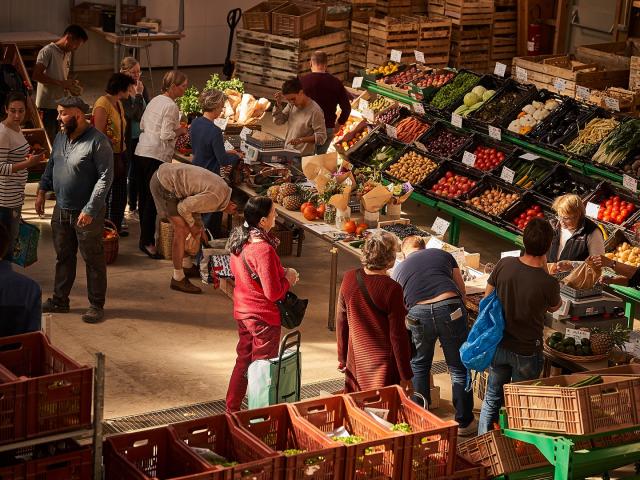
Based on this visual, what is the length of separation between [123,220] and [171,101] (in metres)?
1.59

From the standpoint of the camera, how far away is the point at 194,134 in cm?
950

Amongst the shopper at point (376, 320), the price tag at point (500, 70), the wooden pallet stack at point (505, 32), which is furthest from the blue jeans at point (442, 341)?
the wooden pallet stack at point (505, 32)

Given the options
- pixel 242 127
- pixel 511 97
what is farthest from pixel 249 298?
pixel 511 97

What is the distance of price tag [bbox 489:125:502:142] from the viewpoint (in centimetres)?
1073

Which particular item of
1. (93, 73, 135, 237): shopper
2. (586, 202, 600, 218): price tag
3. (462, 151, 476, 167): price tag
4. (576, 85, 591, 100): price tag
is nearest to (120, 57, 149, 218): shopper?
(93, 73, 135, 237): shopper

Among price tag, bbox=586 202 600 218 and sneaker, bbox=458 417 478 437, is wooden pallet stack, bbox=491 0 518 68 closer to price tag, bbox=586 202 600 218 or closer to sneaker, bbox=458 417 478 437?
price tag, bbox=586 202 600 218

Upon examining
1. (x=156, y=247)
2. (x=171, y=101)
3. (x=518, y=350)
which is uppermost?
(x=171, y=101)

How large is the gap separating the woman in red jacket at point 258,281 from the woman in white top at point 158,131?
3057 millimetres

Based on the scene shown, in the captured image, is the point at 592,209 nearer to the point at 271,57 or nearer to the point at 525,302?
the point at 525,302

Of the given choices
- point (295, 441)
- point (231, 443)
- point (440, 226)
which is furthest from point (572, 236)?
point (231, 443)

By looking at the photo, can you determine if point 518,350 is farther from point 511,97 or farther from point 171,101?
point 511,97

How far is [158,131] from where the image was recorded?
9.63 metres

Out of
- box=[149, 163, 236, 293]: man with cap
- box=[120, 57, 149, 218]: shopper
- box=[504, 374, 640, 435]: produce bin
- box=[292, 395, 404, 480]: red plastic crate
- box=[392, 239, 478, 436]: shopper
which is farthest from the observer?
box=[120, 57, 149, 218]: shopper

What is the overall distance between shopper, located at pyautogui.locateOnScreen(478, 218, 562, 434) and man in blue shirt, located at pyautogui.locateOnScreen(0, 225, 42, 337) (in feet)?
8.24
